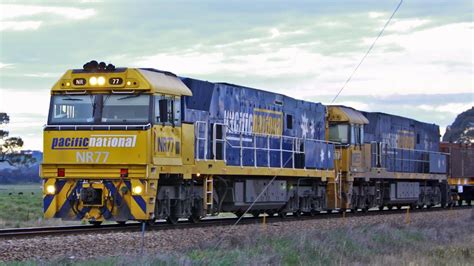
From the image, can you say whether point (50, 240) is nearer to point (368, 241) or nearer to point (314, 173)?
point (368, 241)

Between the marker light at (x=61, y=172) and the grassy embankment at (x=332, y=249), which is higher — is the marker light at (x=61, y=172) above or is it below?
above

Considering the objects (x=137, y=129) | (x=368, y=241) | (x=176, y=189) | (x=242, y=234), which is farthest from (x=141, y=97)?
(x=368, y=241)

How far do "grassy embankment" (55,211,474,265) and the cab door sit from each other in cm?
283

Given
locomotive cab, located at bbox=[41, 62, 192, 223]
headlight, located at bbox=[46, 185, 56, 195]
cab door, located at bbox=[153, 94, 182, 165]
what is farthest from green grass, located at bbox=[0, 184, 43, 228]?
cab door, located at bbox=[153, 94, 182, 165]

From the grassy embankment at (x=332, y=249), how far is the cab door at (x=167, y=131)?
283cm

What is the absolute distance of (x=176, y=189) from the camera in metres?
21.7

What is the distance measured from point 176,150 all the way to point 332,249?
5383mm

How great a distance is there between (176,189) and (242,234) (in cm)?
296

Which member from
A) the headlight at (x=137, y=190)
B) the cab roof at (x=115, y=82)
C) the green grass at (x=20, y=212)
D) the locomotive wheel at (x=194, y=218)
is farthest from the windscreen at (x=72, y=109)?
the green grass at (x=20, y=212)

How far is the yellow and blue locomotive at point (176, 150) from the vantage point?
65.7 ft

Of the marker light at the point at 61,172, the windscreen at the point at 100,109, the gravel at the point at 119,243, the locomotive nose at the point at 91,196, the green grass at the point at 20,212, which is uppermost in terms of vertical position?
the windscreen at the point at 100,109

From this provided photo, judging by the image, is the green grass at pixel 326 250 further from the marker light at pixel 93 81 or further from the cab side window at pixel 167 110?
the marker light at pixel 93 81

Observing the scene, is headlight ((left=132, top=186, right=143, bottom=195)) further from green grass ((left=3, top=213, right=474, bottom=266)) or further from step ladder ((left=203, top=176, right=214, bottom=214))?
step ladder ((left=203, top=176, right=214, bottom=214))

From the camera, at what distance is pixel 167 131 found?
20.8 metres
